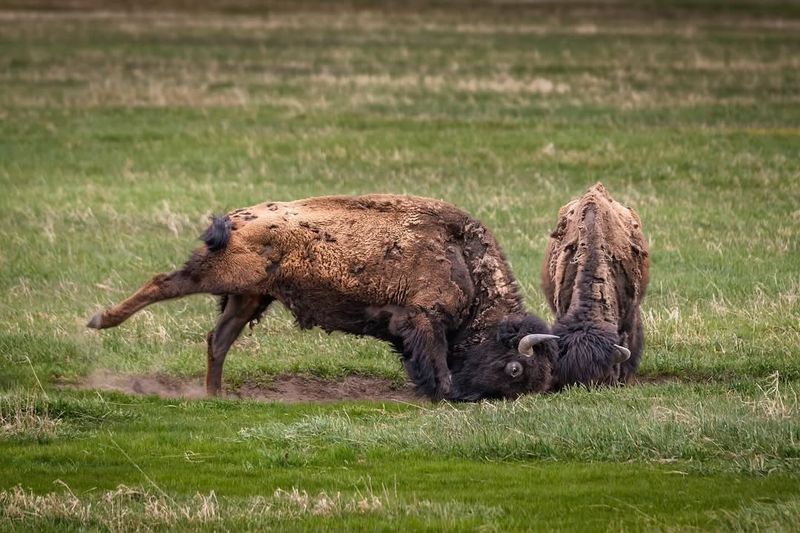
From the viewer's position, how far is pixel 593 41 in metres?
46.4

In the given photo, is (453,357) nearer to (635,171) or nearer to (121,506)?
(121,506)

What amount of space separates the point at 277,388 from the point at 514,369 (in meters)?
2.32

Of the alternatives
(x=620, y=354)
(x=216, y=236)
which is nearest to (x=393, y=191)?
(x=216, y=236)

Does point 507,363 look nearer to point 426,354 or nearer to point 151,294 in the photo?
point 426,354

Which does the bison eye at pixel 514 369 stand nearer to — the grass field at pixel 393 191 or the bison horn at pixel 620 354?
the grass field at pixel 393 191

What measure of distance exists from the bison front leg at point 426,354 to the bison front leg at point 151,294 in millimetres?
1853

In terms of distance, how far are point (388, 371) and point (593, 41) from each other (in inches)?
1401

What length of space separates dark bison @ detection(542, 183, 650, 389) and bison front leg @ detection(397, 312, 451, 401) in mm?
1006

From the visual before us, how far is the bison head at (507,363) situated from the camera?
11.1 metres

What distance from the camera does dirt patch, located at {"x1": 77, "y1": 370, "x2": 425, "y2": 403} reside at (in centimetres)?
1190

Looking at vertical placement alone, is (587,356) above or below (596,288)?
below

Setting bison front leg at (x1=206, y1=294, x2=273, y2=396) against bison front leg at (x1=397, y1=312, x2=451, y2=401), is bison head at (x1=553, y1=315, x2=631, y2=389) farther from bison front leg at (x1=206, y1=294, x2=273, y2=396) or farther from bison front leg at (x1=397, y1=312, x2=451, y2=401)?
bison front leg at (x1=206, y1=294, x2=273, y2=396)

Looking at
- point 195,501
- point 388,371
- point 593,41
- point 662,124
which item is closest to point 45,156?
point 662,124

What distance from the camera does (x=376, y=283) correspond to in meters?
11.8
